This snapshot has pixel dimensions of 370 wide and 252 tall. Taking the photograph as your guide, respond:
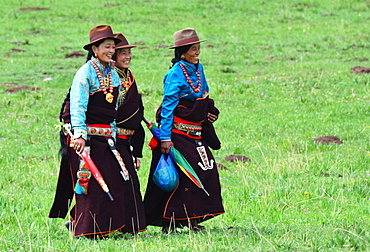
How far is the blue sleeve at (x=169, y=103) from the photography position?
6.72m

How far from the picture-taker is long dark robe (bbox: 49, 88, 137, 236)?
598 centimetres

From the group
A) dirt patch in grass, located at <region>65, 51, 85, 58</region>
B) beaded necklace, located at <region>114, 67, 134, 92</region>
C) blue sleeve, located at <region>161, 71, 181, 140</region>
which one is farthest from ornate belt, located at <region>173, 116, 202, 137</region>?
dirt patch in grass, located at <region>65, 51, 85, 58</region>

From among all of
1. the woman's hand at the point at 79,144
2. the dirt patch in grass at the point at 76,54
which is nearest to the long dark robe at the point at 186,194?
the woman's hand at the point at 79,144

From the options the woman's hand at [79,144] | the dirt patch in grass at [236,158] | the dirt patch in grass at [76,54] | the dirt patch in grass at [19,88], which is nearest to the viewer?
the woman's hand at [79,144]

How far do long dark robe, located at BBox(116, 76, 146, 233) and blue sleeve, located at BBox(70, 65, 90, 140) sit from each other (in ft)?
1.60

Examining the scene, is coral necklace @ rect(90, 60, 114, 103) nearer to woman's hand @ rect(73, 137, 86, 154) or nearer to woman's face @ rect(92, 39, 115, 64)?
woman's face @ rect(92, 39, 115, 64)

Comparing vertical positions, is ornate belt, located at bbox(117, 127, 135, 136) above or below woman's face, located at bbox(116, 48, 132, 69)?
below

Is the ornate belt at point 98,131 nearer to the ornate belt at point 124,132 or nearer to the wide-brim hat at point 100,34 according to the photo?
the ornate belt at point 124,132

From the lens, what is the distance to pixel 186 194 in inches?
264

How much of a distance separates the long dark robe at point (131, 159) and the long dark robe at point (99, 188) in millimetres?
77

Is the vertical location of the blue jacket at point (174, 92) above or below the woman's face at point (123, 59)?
below

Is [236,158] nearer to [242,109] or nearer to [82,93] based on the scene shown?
[242,109]

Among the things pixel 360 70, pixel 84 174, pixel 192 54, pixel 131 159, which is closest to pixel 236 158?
pixel 192 54

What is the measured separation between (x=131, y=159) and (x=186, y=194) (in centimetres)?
68
